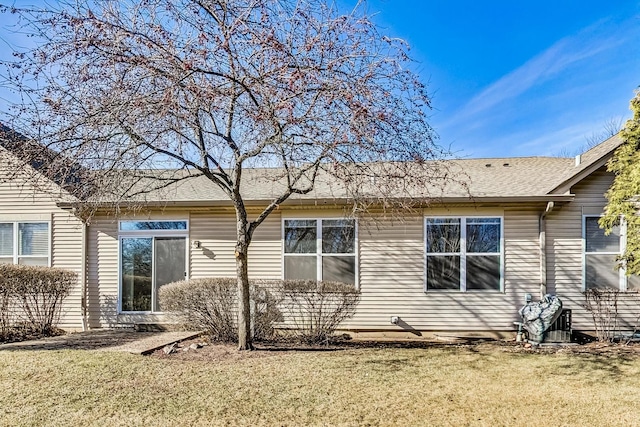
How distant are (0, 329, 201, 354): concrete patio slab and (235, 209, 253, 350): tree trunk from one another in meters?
1.40

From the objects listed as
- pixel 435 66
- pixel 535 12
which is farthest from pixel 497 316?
pixel 535 12

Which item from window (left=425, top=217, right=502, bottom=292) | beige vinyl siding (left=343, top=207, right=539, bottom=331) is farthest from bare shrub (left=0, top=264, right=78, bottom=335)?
window (left=425, top=217, right=502, bottom=292)

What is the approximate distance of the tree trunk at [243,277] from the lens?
22.9 ft

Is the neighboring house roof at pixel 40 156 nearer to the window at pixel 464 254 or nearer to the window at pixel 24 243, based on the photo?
the window at pixel 24 243

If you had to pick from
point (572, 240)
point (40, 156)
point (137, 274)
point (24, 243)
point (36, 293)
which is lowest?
point (36, 293)

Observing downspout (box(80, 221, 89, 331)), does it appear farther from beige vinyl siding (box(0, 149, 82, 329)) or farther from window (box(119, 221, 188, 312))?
window (box(119, 221, 188, 312))

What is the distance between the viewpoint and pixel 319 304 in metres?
7.81

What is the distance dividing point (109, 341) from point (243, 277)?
3.13 metres

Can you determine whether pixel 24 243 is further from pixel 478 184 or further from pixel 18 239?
pixel 478 184

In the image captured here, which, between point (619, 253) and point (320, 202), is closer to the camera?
point (619, 253)

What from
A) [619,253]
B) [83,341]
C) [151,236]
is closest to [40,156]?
[151,236]

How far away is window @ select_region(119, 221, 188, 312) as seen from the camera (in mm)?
9383

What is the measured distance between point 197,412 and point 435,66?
6.16 m

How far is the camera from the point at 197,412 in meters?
4.45
